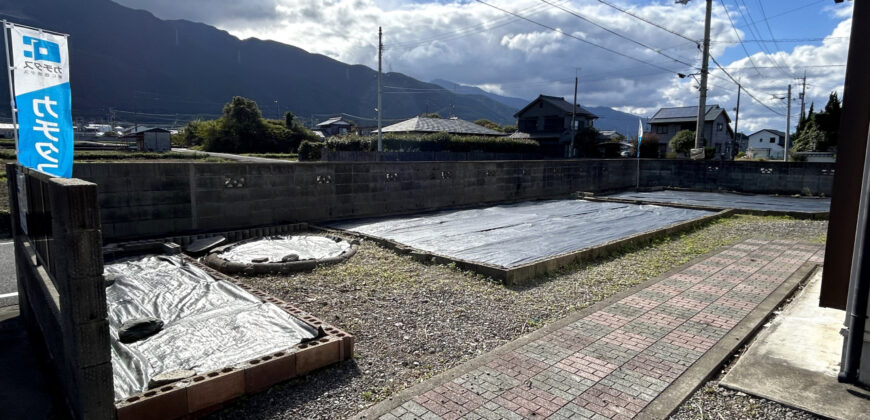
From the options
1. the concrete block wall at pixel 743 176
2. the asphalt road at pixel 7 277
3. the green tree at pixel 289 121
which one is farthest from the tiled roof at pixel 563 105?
the asphalt road at pixel 7 277

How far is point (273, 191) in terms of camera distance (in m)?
7.11

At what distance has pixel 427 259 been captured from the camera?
5.57 metres

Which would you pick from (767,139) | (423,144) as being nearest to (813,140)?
(423,144)

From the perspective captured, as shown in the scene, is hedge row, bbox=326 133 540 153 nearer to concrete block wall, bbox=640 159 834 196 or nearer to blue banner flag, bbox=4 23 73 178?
concrete block wall, bbox=640 159 834 196

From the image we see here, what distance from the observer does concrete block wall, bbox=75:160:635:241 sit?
227 inches

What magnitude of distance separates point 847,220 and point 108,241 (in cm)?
704

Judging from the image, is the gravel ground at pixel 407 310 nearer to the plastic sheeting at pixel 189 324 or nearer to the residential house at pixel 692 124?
the plastic sheeting at pixel 189 324

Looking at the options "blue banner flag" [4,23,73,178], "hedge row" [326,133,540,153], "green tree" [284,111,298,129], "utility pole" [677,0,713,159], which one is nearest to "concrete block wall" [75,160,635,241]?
"blue banner flag" [4,23,73,178]

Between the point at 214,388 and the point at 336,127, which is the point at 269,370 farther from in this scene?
the point at 336,127

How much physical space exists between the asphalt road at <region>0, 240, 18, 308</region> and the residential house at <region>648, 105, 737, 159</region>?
4071 cm

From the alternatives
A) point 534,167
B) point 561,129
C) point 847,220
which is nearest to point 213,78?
point 561,129

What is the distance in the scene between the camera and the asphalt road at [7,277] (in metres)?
4.54

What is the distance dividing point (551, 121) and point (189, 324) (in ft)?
129

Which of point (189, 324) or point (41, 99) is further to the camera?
point (41, 99)
